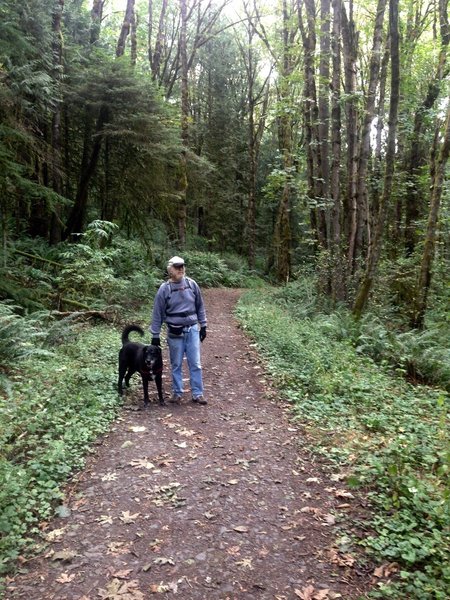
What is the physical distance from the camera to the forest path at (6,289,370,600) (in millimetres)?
3359

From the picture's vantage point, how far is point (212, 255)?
26438mm

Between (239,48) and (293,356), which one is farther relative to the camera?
(239,48)

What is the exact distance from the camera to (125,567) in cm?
352

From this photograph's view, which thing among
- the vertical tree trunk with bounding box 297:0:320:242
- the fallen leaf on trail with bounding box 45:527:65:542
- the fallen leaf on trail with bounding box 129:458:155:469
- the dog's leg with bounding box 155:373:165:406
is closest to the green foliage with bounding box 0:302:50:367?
the dog's leg with bounding box 155:373:165:406

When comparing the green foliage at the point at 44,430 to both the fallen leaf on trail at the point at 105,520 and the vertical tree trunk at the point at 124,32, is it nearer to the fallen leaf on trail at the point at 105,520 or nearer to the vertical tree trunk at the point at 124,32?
the fallen leaf on trail at the point at 105,520

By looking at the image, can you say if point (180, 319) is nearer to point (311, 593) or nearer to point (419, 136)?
point (311, 593)

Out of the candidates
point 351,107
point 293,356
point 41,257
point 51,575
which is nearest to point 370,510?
point 51,575

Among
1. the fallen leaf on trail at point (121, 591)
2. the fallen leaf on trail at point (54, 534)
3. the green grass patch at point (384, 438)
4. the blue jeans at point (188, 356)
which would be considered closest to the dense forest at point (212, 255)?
the green grass patch at point (384, 438)

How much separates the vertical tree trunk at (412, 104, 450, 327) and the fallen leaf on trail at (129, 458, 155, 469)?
894cm

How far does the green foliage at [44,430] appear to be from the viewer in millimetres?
3932

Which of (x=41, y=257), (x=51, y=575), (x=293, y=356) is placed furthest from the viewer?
(x=41, y=257)

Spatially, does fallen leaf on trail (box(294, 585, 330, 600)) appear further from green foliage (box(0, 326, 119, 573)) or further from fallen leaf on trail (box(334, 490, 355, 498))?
green foliage (box(0, 326, 119, 573))

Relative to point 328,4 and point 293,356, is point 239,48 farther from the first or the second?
point 293,356

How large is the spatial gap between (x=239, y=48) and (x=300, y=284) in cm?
2100
